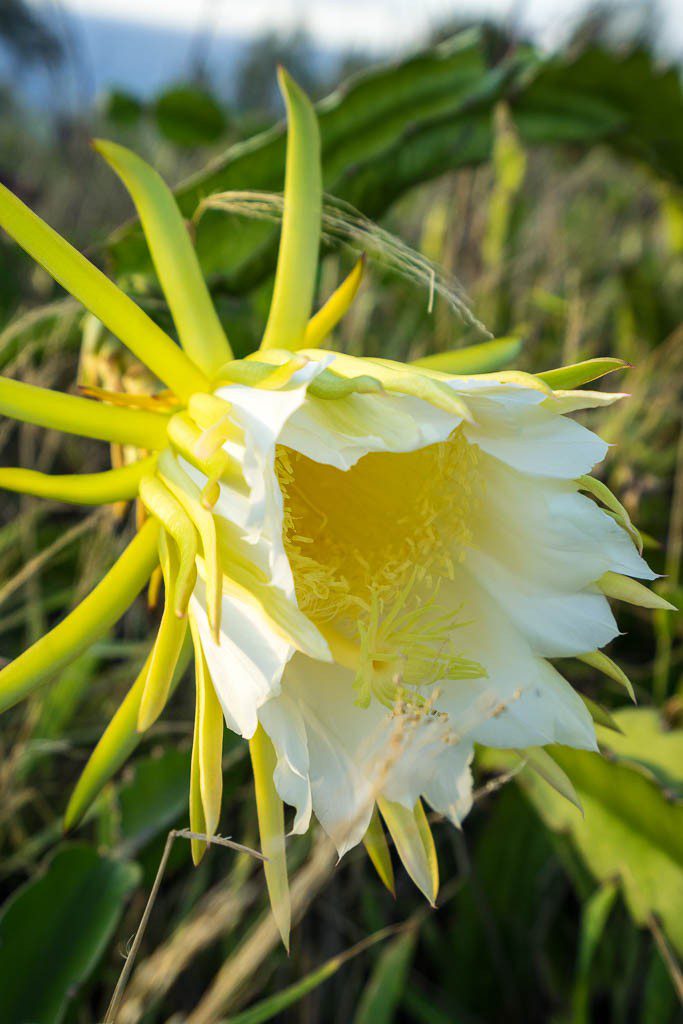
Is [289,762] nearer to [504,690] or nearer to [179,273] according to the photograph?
[504,690]

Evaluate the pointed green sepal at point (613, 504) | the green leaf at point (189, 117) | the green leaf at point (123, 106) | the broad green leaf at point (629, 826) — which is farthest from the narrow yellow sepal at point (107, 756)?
the green leaf at point (123, 106)

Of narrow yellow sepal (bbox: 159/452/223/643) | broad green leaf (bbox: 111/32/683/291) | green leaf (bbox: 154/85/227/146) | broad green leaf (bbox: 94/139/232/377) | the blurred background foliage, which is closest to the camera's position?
narrow yellow sepal (bbox: 159/452/223/643)

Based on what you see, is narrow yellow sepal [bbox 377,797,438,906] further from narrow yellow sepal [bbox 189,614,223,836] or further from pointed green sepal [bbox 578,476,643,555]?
pointed green sepal [bbox 578,476,643,555]

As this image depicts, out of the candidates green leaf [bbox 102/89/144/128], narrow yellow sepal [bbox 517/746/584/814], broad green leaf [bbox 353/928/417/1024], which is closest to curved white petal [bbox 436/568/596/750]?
narrow yellow sepal [bbox 517/746/584/814]

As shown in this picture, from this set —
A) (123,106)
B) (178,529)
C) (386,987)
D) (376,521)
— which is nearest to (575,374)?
(376,521)

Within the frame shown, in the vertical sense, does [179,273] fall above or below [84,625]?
above

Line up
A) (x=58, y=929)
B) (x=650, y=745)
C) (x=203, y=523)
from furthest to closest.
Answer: (x=650, y=745), (x=58, y=929), (x=203, y=523)

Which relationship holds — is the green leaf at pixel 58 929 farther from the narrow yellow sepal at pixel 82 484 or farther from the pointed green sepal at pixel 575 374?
the pointed green sepal at pixel 575 374

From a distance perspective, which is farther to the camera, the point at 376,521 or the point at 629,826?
the point at 629,826
